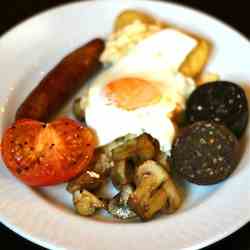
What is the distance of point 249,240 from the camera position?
1253 mm

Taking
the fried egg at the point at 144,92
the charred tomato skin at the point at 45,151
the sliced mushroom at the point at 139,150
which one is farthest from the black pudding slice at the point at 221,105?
the charred tomato skin at the point at 45,151

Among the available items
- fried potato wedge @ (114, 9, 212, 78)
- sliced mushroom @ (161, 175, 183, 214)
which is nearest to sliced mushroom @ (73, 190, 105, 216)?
sliced mushroom @ (161, 175, 183, 214)

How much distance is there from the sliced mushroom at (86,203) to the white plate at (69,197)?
0.09 ft

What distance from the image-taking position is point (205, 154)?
1.32m

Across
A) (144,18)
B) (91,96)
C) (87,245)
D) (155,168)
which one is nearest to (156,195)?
(155,168)

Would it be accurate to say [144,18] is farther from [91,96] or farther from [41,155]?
[41,155]

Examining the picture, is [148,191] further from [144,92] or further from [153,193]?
[144,92]

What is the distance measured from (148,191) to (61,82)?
433mm

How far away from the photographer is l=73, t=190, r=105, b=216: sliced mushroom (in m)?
1.28

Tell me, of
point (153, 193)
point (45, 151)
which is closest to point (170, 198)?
point (153, 193)

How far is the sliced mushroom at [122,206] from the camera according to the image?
128 centimetres

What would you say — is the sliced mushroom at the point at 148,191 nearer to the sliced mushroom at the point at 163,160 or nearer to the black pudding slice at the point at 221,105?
the sliced mushroom at the point at 163,160

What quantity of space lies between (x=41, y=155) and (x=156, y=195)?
277 millimetres

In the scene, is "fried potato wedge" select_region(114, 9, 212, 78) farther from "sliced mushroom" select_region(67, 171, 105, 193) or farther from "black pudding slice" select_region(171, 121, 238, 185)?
"sliced mushroom" select_region(67, 171, 105, 193)
